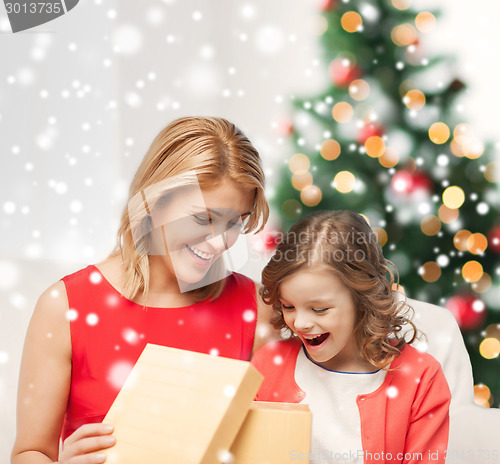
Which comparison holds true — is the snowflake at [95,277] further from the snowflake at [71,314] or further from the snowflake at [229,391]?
the snowflake at [229,391]

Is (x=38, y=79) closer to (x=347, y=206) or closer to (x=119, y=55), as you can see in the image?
(x=119, y=55)

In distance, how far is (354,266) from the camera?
3.39 feet

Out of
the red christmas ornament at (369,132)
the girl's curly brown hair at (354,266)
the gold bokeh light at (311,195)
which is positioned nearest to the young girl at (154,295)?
the girl's curly brown hair at (354,266)

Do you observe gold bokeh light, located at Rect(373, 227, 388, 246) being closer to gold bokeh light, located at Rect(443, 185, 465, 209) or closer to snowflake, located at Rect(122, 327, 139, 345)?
gold bokeh light, located at Rect(443, 185, 465, 209)

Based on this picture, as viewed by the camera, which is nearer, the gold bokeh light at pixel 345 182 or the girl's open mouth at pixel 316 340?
the girl's open mouth at pixel 316 340

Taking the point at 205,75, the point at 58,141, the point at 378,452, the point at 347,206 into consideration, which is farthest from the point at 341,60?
the point at 378,452

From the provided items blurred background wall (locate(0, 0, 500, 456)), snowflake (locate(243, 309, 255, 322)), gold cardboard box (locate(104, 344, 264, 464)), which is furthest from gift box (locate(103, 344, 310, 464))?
blurred background wall (locate(0, 0, 500, 456))

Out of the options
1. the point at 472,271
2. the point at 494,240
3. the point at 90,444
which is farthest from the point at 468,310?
the point at 90,444

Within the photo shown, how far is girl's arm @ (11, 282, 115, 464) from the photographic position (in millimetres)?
1005

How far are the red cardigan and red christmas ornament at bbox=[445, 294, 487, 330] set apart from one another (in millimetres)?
684

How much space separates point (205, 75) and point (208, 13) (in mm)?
262

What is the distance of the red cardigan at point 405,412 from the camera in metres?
0.99

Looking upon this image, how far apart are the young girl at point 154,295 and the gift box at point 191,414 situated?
0.29 metres

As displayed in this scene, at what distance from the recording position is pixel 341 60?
160 cm
